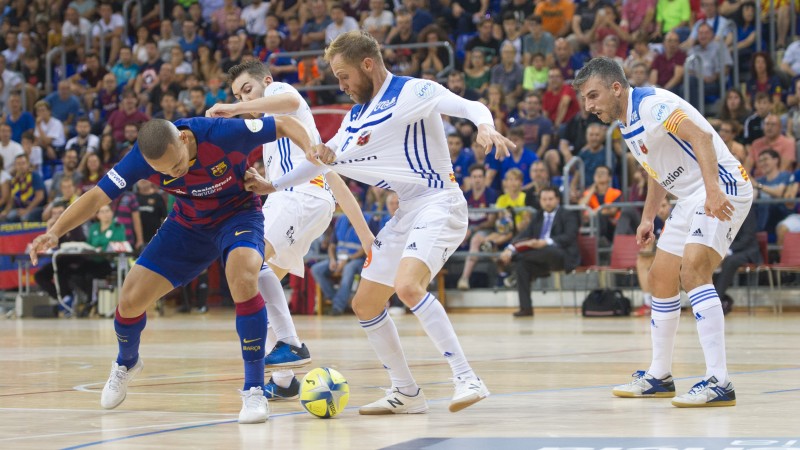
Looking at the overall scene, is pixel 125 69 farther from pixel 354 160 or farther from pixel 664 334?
pixel 664 334

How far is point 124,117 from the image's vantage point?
25.5 metres

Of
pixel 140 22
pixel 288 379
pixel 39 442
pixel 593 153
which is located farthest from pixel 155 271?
pixel 140 22

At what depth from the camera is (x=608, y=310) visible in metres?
18.6

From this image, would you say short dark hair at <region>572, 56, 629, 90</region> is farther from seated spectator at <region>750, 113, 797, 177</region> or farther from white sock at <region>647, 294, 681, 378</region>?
Result: seated spectator at <region>750, 113, 797, 177</region>

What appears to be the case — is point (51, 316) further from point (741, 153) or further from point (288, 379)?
point (288, 379)

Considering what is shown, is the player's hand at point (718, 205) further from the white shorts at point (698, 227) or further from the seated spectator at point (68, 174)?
the seated spectator at point (68, 174)

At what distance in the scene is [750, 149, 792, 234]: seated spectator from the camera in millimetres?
18016

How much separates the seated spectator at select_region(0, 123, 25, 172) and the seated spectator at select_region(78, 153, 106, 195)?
2.66 metres

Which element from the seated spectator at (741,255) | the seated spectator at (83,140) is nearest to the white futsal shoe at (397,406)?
the seated spectator at (741,255)

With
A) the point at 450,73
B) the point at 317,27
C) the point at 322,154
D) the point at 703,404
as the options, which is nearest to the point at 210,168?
the point at 322,154

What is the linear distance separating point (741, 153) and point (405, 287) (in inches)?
487

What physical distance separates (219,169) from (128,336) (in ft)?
4.34

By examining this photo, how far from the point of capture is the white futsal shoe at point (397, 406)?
23.6 feet

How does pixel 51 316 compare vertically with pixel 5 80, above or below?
below
